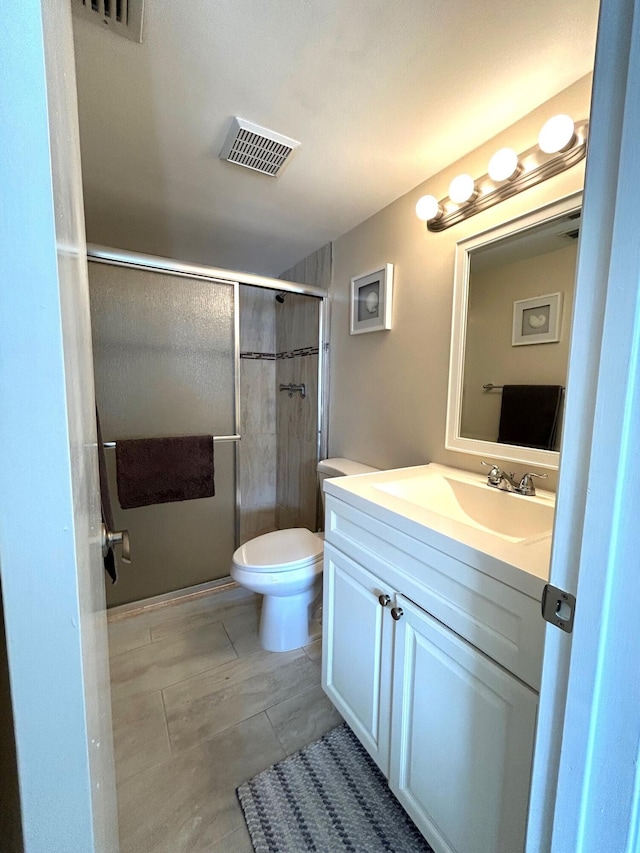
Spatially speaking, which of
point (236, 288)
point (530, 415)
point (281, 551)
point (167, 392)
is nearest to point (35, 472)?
point (530, 415)

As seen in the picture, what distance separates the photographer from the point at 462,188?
129 cm

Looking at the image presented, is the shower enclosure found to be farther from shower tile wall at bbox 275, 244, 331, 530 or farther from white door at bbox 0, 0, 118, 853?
white door at bbox 0, 0, 118, 853

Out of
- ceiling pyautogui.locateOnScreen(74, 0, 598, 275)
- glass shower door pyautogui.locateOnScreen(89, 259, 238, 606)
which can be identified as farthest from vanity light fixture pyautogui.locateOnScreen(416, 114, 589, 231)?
glass shower door pyautogui.locateOnScreen(89, 259, 238, 606)

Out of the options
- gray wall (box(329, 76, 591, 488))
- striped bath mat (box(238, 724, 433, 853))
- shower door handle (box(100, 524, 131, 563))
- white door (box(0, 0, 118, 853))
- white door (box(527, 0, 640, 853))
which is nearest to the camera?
white door (box(0, 0, 118, 853))

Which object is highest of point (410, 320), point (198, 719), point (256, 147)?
point (256, 147)

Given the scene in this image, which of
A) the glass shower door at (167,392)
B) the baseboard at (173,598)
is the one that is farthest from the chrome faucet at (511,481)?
the baseboard at (173,598)

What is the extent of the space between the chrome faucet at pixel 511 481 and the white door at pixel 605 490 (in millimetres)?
735

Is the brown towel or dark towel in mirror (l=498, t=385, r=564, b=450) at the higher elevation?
dark towel in mirror (l=498, t=385, r=564, b=450)

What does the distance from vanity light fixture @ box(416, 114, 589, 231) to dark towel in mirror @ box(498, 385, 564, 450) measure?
69cm

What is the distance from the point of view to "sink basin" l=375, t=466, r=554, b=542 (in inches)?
41.8

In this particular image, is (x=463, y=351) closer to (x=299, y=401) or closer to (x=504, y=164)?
(x=504, y=164)

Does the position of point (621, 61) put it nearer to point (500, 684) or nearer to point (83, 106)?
point (500, 684)

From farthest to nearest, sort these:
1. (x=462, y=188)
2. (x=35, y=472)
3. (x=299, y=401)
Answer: (x=299, y=401) < (x=462, y=188) < (x=35, y=472)

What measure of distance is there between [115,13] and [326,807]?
7.44 feet
